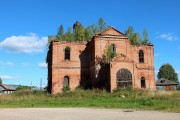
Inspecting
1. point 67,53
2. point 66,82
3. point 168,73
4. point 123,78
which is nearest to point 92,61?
point 67,53

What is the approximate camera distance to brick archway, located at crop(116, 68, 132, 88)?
116 feet

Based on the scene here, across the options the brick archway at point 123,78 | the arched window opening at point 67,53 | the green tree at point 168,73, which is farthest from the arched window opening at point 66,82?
the green tree at point 168,73

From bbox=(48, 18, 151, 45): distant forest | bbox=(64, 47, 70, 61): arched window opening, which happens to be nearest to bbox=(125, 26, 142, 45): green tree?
bbox=(48, 18, 151, 45): distant forest

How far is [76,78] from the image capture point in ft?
131

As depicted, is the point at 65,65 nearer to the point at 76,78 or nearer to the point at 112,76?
the point at 76,78

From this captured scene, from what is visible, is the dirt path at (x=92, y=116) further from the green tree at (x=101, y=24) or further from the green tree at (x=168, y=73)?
the green tree at (x=168, y=73)

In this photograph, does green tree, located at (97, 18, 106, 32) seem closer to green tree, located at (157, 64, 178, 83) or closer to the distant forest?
the distant forest

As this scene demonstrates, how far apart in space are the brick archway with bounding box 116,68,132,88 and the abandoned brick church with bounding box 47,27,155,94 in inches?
34.0

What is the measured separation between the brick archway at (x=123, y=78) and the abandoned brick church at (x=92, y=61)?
864 millimetres

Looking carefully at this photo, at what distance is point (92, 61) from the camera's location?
39.5m

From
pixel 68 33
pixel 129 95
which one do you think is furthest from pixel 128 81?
pixel 68 33

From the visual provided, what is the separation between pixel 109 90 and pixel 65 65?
26.9 feet

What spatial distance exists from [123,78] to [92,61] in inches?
229

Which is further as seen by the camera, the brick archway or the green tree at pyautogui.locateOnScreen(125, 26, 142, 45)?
the green tree at pyautogui.locateOnScreen(125, 26, 142, 45)
